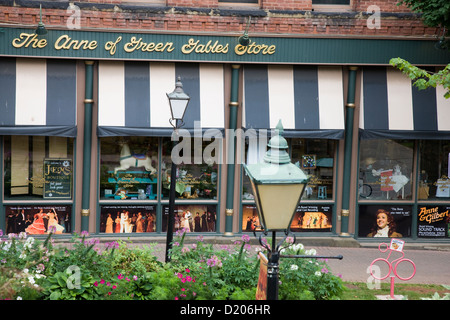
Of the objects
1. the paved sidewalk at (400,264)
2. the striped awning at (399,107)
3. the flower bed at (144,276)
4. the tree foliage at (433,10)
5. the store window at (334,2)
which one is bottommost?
the paved sidewalk at (400,264)

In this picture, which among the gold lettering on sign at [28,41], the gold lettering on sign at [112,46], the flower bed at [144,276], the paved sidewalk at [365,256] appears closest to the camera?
the flower bed at [144,276]

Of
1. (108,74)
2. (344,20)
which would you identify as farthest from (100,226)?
(344,20)

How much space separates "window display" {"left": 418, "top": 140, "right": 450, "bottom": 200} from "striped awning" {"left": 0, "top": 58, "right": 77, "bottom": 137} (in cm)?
844

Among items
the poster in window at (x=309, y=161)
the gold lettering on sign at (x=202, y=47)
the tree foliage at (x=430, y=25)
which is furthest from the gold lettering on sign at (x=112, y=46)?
the tree foliage at (x=430, y=25)

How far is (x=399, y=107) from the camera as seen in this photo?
14031 mm

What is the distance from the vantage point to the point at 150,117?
43.7ft

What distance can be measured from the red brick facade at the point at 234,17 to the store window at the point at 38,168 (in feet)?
8.62

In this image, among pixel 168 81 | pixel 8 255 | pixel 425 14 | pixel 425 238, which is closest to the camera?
pixel 8 255

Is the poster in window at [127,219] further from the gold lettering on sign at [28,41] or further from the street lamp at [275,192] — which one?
the street lamp at [275,192]

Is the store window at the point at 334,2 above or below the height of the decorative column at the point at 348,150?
above

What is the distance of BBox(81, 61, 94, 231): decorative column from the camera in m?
13.3

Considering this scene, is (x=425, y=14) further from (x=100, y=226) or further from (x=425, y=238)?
(x=100, y=226)

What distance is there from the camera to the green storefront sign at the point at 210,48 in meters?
12.9
